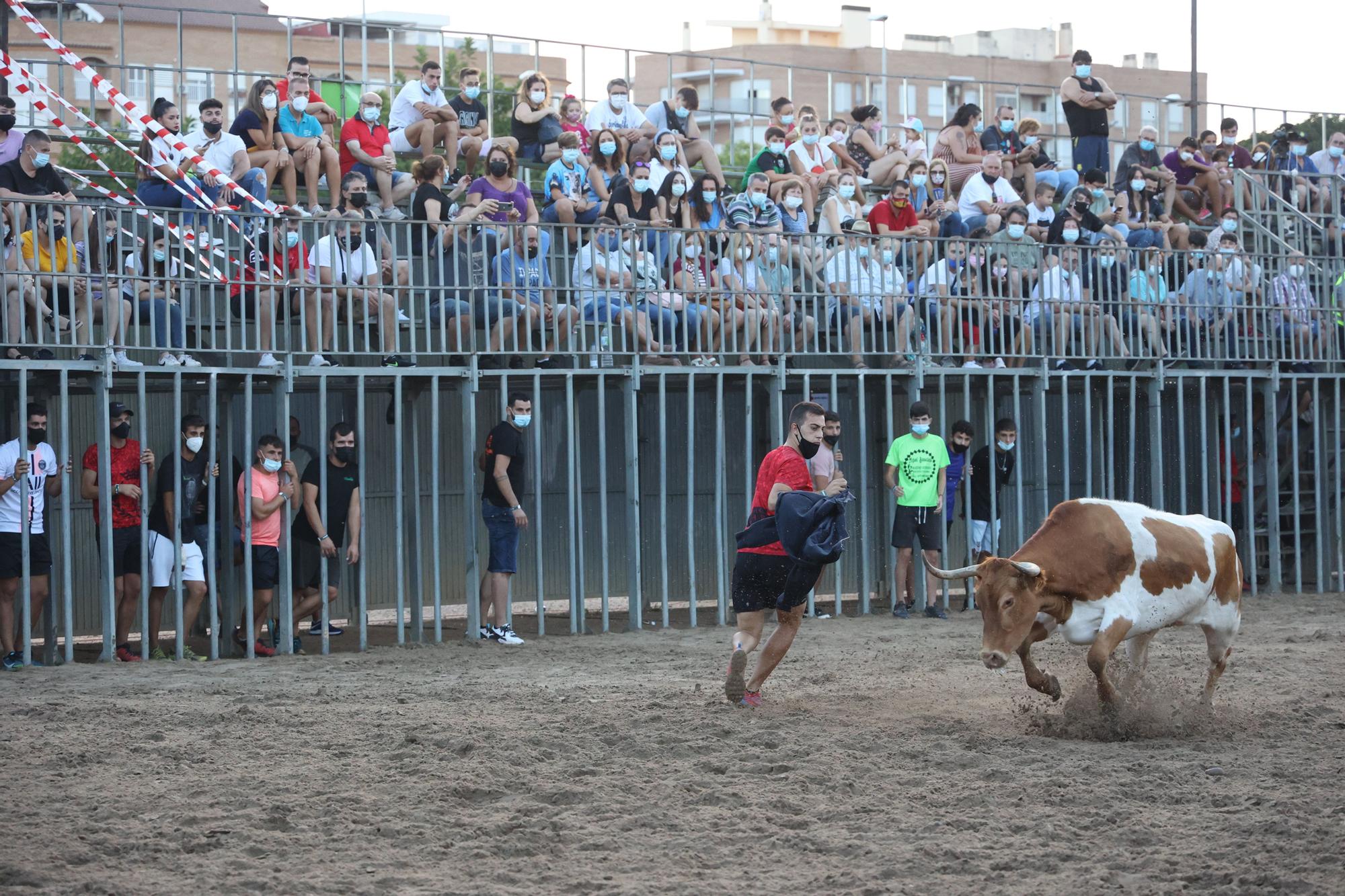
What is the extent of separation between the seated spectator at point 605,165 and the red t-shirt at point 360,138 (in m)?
2.25

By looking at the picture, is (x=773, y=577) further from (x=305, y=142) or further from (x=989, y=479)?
(x=305, y=142)

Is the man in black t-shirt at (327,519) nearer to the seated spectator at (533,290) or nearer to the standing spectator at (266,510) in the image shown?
the standing spectator at (266,510)

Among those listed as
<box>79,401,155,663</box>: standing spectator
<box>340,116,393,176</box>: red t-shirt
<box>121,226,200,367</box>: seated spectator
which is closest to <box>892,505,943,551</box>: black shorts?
<box>340,116,393,176</box>: red t-shirt

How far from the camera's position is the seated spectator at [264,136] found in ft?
52.2

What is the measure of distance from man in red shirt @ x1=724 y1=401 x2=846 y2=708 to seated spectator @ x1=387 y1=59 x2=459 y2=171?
29.0ft

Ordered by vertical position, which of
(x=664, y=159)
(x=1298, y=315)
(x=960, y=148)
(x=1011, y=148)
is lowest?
(x=1298, y=315)

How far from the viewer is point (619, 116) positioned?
1877 centimetres

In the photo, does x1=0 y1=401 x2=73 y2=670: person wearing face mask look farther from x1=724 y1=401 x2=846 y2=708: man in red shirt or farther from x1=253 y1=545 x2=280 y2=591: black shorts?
x1=724 y1=401 x2=846 y2=708: man in red shirt

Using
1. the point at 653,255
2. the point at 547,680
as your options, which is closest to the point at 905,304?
the point at 653,255

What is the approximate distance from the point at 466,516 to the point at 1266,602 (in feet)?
30.4

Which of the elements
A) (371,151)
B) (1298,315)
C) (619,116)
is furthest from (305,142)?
(1298,315)

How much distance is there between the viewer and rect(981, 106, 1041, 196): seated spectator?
68.1ft

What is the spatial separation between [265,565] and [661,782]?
6.55 metres

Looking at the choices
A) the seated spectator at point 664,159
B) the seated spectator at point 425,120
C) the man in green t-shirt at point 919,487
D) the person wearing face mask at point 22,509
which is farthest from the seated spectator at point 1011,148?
the person wearing face mask at point 22,509
